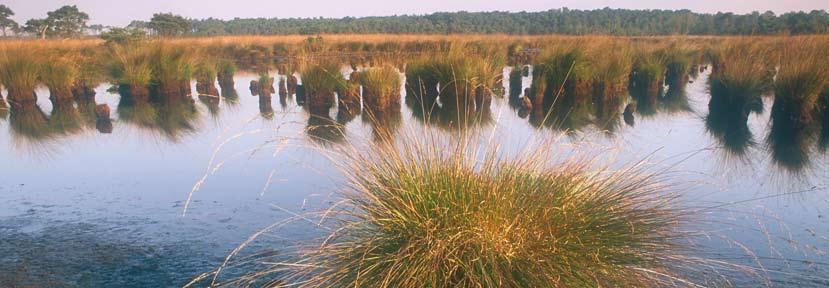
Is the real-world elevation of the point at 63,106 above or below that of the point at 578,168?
below

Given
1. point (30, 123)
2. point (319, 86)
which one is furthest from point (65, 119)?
point (319, 86)

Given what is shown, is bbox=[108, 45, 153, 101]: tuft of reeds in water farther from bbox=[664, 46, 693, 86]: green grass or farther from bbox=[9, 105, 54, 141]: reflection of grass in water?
bbox=[664, 46, 693, 86]: green grass

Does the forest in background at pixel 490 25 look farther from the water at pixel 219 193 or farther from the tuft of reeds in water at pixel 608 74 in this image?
the water at pixel 219 193

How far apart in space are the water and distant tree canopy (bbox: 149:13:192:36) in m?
41.9

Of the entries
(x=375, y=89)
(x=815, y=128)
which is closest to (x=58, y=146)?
(x=375, y=89)

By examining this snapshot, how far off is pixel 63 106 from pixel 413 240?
11885 mm

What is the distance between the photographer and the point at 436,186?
115 inches

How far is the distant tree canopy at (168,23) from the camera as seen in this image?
165ft

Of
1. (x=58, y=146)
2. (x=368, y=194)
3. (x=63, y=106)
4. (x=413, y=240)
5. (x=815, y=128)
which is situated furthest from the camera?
(x=63, y=106)

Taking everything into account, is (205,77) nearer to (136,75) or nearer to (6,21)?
(136,75)

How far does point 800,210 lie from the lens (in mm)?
4734

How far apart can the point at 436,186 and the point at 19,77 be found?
1254 centimetres

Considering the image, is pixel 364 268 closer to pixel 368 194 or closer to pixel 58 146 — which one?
pixel 368 194

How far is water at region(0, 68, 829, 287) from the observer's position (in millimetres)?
3912
